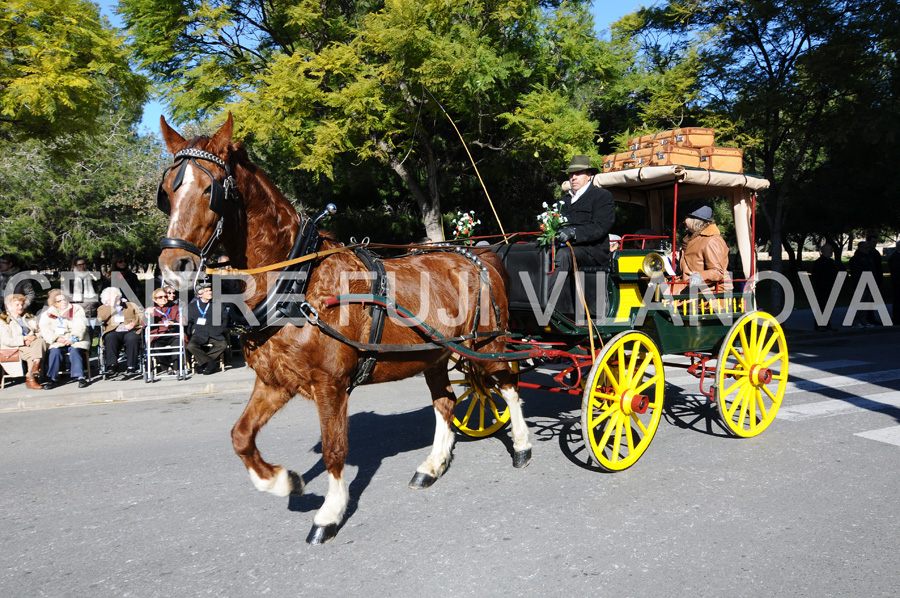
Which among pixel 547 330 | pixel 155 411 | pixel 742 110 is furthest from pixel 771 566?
pixel 742 110

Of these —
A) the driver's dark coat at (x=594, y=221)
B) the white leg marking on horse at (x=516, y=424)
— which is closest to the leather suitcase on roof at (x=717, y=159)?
the driver's dark coat at (x=594, y=221)

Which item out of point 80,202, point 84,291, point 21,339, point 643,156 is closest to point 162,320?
point 84,291

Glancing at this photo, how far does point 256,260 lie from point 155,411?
5086mm

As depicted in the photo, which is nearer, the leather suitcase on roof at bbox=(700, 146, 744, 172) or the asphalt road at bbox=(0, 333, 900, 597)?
the asphalt road at bbox=(0, 333, 900, 597)

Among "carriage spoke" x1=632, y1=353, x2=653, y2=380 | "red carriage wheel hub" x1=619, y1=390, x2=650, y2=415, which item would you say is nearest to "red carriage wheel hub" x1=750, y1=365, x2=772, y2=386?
"carriage spoke" x1=632, y1=353, x2=653, y2=380

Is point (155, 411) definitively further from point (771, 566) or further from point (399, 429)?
point (771, 566)

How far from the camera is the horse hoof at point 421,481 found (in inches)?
191

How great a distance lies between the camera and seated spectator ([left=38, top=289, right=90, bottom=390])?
373 inches

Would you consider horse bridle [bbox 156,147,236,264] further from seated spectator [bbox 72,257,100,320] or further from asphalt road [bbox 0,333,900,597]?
seated spectator [bbox 72,257,100,320]

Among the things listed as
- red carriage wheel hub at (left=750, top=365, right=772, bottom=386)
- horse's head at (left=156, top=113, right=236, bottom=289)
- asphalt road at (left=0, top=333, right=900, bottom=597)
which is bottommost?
asphalt road at (left=0, top=333, right=900, bottom=597)

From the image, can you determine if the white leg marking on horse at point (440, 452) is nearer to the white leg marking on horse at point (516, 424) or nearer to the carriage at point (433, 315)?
the carriage at point (433, 315)

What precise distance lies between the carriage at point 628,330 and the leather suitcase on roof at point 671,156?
0.85 ft

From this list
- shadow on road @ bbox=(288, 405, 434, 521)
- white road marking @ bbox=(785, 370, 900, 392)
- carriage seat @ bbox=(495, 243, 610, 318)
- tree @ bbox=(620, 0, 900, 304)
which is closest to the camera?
shadow on road @ bbox=(288, 405, 434, 521)

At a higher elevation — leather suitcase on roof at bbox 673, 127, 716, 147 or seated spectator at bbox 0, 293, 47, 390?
leather suitcase on roof at bbox 673, 127, 716, 147
